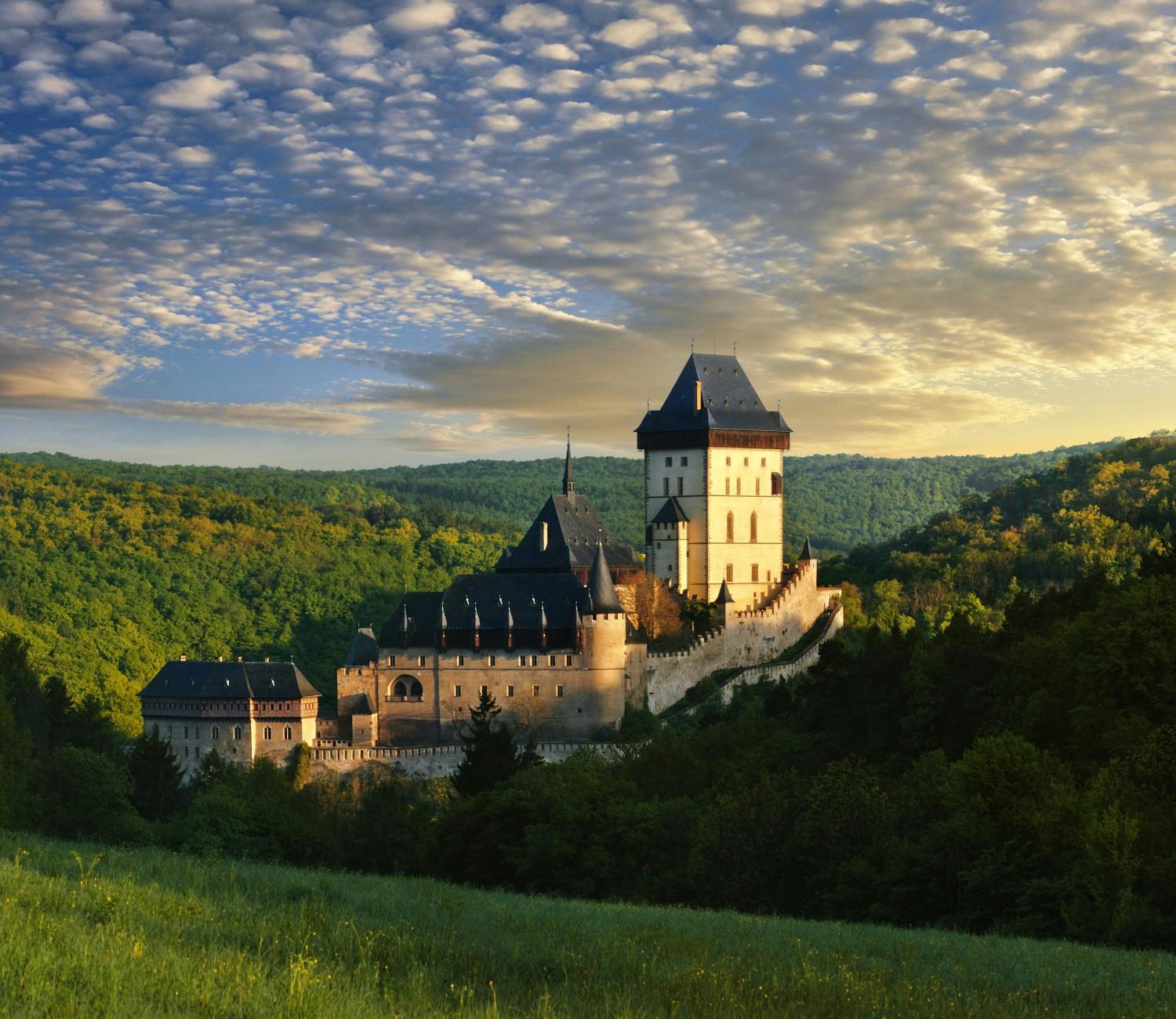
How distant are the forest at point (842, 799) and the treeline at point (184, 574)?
4501 cm

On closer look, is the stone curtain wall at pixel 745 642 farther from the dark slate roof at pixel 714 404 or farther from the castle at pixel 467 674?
the dark slate roof at pixel 714 404

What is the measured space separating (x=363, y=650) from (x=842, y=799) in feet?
112

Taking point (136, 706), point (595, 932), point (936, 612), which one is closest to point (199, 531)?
point (136, 706)

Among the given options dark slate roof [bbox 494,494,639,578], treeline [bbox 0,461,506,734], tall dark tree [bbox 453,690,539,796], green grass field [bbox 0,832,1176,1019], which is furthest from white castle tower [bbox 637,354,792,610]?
green grass field [bbox 0,832,1176,1019]

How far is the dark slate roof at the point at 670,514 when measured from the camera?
224ft

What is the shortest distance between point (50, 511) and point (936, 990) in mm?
132434

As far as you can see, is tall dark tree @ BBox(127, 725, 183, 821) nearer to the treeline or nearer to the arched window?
the arched window

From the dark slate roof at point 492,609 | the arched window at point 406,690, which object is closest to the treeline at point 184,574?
the arched window at point 406,690

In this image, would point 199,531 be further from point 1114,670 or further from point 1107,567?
point 1114,670

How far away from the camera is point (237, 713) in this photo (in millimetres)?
57781

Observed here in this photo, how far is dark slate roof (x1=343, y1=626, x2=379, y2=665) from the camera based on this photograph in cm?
5794

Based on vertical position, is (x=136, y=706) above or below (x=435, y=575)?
below

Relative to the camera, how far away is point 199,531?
129 metres

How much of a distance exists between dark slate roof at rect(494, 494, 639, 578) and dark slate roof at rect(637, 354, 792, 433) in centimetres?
673
